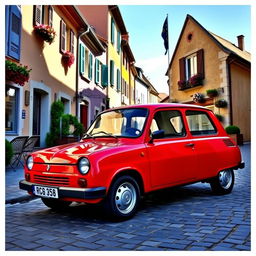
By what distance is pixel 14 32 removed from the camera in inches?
345

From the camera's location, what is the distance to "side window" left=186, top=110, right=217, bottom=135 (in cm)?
526

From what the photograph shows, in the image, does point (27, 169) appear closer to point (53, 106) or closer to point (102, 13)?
point (53, 106)

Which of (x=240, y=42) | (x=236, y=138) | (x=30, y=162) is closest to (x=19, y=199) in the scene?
(x=30, y=162)

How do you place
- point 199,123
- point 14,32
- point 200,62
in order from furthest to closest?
point 200,62 → point 14,32 → point 199,123

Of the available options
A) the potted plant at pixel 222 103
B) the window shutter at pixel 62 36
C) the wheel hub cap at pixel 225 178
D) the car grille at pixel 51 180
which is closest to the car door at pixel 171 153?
the wheel hub cap at pixel 225 178

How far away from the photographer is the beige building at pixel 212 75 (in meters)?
18.3

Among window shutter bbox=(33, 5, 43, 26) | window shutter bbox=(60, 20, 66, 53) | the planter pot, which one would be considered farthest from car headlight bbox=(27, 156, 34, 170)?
the planter pot

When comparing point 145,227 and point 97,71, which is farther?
point 97,71

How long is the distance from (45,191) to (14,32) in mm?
6411

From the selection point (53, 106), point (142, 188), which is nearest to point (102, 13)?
point (53, 106)

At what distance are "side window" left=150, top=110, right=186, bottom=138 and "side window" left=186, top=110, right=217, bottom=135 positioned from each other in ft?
0.68

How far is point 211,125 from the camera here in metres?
5.74

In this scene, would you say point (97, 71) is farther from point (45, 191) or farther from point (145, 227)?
point (145, 227)
